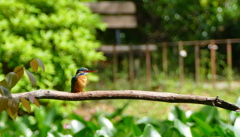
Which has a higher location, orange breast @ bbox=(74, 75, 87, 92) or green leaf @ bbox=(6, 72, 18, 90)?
green leaf @ bbox=(6, 72, 18, 90)

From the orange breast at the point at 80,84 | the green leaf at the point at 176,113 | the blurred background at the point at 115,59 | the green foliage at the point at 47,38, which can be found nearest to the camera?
the orange breast at the point at 80,84

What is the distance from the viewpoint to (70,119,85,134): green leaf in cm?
194

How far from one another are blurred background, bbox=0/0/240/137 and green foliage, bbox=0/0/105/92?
12 mm

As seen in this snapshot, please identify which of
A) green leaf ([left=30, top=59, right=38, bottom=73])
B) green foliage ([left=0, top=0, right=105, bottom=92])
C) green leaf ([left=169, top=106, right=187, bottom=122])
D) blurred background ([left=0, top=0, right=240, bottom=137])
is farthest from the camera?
green foliage ([left=0, top=0, right=105, bottom=92])

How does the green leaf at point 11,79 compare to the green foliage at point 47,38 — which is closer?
the green leaf at point 11,79

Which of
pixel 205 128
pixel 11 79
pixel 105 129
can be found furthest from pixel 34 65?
pixel 205 128

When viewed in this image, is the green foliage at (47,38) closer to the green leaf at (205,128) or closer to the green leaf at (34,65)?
the green leaf at (205,128)

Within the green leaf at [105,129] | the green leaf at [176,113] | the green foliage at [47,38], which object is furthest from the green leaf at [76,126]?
the green foliage at [47,38]

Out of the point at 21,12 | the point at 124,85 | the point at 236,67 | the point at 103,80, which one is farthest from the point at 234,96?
the point at 21,12

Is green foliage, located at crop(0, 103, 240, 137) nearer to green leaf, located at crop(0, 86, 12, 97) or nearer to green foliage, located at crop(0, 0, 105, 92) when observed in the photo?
green leaf, located at crop(0, 86, 12, 97)

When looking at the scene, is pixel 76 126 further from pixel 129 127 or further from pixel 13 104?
pixel 13 104

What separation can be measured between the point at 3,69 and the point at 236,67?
335 inches

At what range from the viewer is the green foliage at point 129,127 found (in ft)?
5.74

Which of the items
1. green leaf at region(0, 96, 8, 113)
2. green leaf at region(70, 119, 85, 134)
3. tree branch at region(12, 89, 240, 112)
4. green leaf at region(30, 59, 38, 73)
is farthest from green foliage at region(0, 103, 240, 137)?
green leaf at region(0, 96, 8, 113)
